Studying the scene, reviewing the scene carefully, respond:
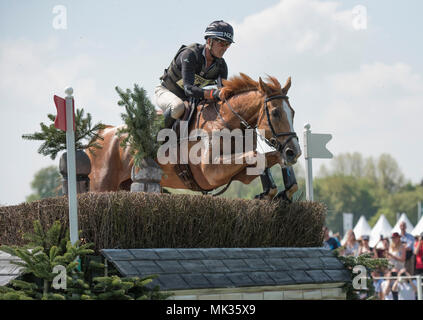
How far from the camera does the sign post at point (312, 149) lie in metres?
8.42

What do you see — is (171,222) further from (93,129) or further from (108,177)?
(108,177)

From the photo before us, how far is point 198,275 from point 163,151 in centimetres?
269

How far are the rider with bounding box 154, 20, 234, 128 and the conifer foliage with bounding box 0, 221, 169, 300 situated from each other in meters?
3.18

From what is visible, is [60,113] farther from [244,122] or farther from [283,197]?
[283,197]

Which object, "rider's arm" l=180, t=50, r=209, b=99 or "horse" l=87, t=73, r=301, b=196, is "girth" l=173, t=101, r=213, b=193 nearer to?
"horse" l=87, t=73, r=301, b=196

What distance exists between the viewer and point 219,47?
845cm

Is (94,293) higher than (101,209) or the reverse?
the reverse

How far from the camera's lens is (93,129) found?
7766 mm

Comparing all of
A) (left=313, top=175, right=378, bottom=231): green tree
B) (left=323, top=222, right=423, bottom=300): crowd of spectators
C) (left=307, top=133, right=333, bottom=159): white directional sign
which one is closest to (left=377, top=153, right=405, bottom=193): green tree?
(left=313, top=175, right=378, bottom=231): green tree

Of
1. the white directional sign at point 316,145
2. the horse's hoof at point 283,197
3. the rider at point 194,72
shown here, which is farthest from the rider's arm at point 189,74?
the horse's hoof at point 283,197

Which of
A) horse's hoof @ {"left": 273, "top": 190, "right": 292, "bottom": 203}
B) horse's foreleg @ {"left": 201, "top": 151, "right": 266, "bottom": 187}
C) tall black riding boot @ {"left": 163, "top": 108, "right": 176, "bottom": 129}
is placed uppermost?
tall black riding boot @ {"left": 163, "top": 108, "right": 176, "bottom": 129}

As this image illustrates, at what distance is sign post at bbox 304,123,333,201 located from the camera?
8.42 meters
